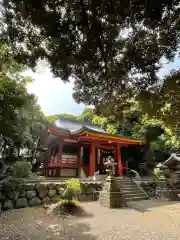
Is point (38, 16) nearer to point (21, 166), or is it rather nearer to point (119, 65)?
point (119, 65)

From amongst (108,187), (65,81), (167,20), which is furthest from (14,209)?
(167,20)

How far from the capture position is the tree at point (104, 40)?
2.57m

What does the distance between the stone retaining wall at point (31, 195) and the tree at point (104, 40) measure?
639 centimetres

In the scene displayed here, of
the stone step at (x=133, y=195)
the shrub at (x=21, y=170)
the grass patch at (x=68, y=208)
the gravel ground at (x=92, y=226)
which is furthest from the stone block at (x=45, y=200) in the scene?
the stone step at (x=133, y=195)

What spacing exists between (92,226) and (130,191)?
218 inches

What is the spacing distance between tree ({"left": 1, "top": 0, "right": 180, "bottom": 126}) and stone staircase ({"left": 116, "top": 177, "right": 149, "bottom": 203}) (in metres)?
7.28

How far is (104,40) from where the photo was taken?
292cm

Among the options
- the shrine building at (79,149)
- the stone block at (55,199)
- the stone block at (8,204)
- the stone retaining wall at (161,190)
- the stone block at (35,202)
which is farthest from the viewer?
the shrine building at (79,149)

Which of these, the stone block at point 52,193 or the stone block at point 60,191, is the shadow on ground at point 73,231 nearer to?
the stone block at point 60,191

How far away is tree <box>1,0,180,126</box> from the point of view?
2.57 metres

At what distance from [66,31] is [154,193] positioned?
41.0ft

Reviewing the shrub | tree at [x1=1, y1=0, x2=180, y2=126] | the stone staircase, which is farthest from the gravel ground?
tree at [x1=1, y1=0, x2=180, y2=126]

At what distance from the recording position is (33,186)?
8.58 meters

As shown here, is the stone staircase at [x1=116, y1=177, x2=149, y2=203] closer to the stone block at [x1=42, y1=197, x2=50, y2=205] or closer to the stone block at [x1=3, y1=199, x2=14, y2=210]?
the stone block at [x1=42, y1=197, x2=50, y2=205]
